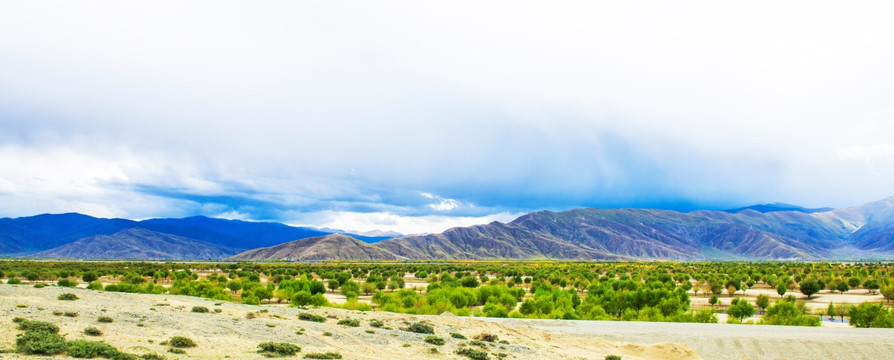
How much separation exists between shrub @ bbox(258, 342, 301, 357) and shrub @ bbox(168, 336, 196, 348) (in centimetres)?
194

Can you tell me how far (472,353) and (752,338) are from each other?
13234mm

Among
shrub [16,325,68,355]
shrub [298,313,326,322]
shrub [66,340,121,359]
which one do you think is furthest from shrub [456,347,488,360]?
shrub [16,325,68,355]

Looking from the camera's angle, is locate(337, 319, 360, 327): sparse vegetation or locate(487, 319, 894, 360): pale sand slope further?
locate(337, 319, 360, 327): sparse vegetation

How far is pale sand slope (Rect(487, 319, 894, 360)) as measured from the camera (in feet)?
70.8

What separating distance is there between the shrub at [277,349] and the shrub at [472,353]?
568cm

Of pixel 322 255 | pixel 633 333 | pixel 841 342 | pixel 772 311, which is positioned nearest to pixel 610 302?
pixel 772 311

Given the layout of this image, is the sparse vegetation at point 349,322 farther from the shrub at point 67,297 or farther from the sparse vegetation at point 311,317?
the shrub at point 67,297

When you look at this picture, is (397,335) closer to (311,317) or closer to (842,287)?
(311,317)

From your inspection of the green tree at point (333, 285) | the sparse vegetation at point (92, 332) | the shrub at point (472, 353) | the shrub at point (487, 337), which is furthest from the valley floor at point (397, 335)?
the green tree at point (333, 285)

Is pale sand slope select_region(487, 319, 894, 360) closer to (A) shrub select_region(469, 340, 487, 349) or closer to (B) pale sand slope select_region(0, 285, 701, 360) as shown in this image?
(B) pale sand slope select_region(0, 285, 701, 360)

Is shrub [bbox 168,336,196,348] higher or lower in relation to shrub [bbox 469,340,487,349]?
higher

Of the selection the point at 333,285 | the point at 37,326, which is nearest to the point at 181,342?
the point at 37,326

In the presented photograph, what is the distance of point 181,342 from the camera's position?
15578 millimetres

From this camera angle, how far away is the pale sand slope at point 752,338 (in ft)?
70.8
